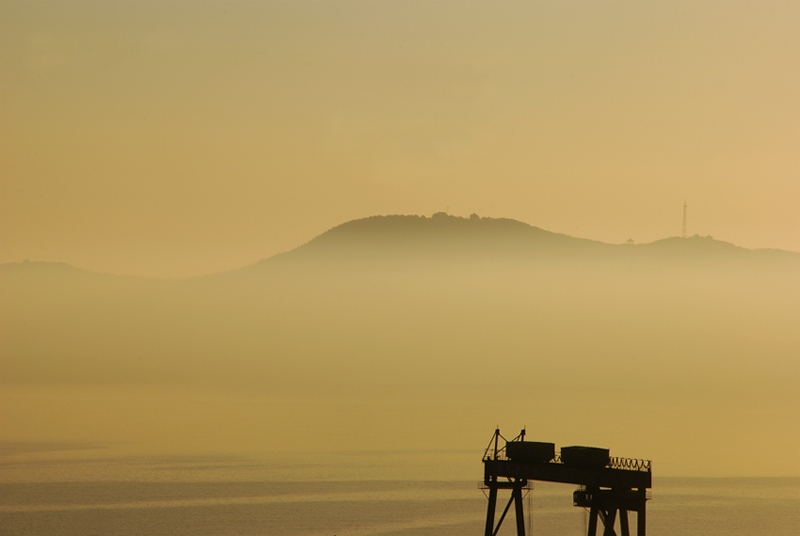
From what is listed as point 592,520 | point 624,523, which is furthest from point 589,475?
point 624,523

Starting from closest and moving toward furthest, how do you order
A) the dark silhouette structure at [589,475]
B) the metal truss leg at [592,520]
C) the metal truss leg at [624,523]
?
the dark silhouette structure at [589,475], the metal truss leg at [592,520], the metal truss leg at [624,523]

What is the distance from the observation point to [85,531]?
196 metres

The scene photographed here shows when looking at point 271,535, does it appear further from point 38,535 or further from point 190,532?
point 38,535

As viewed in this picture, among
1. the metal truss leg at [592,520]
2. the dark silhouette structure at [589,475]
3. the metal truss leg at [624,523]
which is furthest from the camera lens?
the metal truss leg at [624,523]

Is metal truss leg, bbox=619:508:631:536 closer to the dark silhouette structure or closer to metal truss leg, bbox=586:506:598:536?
the dark silhouette structure

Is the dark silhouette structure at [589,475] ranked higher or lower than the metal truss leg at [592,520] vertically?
higher

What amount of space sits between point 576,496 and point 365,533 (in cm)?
13032

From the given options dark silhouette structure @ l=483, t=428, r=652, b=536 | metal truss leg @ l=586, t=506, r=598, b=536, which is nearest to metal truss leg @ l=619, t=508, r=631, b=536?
dark silhouette structure @ l=483, t=428, r=652, b=536

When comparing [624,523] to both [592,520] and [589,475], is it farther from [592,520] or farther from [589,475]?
[589,475]

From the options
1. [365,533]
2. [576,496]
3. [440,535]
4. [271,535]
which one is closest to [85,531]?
[271,535]

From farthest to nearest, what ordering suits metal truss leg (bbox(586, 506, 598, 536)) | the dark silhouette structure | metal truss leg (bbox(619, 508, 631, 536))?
metal truss leg (bbox(619, 508, 631, 536)) < metal truss leg (bbox(586, 506, 598, 536)) < the dark silhouette structure

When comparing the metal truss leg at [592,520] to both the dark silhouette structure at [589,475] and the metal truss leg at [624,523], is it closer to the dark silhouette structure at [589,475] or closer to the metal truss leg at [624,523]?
the dark silhouette structure at [589,475]

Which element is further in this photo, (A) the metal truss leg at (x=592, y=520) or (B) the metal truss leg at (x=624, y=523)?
(B) the metal truss leg at (x=624, y=523)

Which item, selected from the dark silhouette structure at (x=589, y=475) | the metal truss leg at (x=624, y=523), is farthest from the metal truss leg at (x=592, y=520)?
the metal truss leg at (x=624, y=523)
